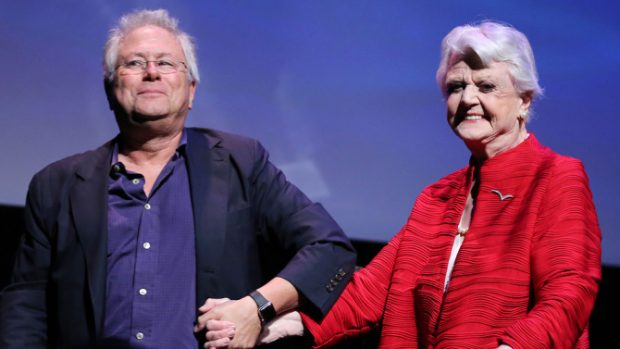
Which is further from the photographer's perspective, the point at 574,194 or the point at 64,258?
the point at 64,258

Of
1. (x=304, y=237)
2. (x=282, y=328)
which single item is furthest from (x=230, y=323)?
(x=304, y=237)

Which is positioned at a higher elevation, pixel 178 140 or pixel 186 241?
pixel 178 140

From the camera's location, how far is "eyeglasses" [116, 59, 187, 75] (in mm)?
2221

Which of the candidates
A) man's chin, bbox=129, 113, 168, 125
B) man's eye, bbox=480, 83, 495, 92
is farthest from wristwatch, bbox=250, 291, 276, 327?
man's eye, bbox=480, 83, 495, 92

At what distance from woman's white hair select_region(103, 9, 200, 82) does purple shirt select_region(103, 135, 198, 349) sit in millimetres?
310

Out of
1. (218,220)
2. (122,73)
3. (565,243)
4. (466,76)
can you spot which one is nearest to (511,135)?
(466,76)

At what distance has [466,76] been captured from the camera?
2.11 metres

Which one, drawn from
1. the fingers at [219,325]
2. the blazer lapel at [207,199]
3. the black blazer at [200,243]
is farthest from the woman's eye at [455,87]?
the fingers at [219,325]

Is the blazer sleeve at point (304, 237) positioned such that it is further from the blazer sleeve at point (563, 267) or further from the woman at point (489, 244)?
the blazer sleeve at point (563, 267)

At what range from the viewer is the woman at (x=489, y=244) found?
1.84 m

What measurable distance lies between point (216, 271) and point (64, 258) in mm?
404

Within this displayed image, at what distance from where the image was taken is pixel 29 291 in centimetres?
213

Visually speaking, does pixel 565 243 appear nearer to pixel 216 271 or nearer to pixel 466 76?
pixel 466 76

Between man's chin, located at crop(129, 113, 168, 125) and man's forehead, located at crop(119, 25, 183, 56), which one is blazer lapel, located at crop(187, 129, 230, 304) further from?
man's forehead, located at crop(119, 25, 183, 56)
